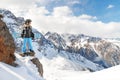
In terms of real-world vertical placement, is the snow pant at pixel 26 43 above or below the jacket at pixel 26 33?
below

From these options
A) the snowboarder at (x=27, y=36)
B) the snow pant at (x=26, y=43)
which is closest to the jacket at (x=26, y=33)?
the snowboarder at (x=27, y=36)

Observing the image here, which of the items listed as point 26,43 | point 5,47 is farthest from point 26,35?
point 5,47

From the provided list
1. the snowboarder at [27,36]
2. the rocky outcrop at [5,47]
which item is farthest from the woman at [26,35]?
the rocky outcrop at [5,47]

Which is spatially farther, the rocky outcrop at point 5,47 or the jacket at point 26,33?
the jacket at point 26,33

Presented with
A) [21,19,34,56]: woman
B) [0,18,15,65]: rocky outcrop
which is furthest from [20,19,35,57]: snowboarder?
[0,18,15,65]: rocky outcrop

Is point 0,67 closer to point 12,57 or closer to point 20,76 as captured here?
point 20,76

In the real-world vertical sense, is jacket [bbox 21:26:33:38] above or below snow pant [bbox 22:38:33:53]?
above

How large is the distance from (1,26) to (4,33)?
0.68 metres

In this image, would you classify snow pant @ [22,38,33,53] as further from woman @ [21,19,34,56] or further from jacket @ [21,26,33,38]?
jacket @ [21,26,33,38]

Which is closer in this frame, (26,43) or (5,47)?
(5,47)

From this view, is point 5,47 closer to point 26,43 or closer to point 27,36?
point 27,36

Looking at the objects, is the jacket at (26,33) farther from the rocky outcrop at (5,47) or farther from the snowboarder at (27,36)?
the rocky outcrop at (5,47)

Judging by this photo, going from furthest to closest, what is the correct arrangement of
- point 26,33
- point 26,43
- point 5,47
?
1. point 26,43
2. point 26,33
3. point 5,47

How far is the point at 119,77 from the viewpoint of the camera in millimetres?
20891
